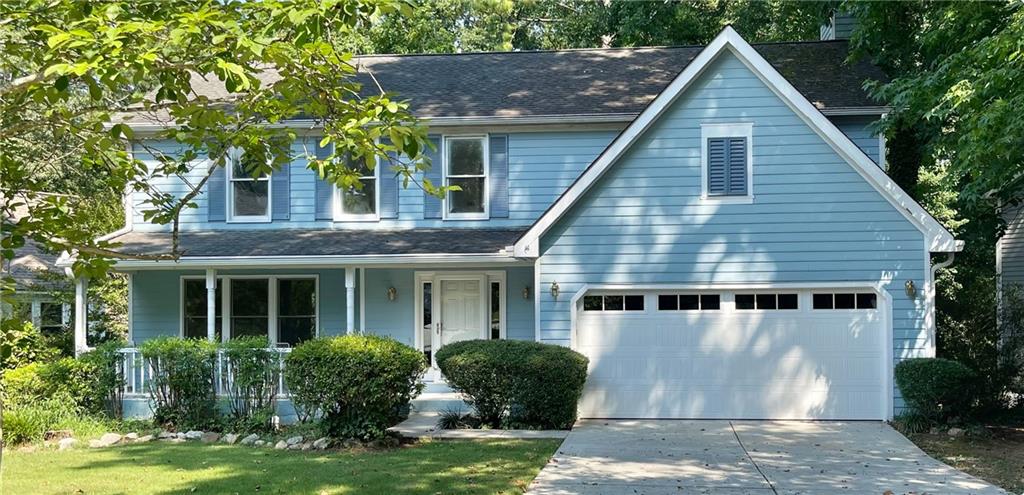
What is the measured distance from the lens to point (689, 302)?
555 inches

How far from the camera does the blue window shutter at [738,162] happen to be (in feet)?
45.2

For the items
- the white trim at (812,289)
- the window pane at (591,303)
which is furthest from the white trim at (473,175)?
the white trim at (812,289)

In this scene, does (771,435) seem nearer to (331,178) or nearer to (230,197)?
(331,178)

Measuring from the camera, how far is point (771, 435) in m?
12.4

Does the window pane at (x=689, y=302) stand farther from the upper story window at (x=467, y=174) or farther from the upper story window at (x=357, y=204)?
the upper story window at (x=357, y=204)

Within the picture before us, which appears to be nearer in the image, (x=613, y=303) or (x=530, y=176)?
(x=613, y=303)

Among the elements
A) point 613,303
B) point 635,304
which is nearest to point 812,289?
point 635,304

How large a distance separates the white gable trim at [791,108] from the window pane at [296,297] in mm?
4888

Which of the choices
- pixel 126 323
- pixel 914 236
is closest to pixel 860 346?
pixel 914 236

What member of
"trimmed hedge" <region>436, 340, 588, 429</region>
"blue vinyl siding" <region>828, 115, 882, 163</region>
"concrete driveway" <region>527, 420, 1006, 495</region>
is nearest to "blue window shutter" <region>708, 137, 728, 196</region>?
"blue vinyl siding" <region>828, 115, 882, 163</region>

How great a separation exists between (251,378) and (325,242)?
9.88 ft

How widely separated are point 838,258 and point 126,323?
13950 millimetres

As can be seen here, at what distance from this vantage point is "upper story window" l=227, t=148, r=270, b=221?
16.8 meters

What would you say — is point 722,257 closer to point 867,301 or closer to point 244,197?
point 867,301
